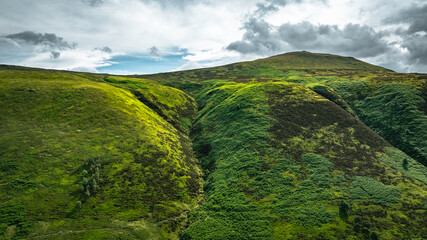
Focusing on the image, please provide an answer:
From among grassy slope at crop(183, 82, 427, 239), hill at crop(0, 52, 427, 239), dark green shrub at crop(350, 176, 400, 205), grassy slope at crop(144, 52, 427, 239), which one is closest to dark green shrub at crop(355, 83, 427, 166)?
hill at crop(0, 52, 427, 239)

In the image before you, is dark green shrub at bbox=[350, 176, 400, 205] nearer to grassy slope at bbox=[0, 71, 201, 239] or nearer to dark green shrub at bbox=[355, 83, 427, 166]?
dark green shrub at bbox=[355, 83, 427, 166]

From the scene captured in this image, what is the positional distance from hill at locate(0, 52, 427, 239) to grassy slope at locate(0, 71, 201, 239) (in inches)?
8.8

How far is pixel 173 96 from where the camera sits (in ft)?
374

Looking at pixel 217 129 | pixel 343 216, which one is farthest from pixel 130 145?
pixel 343 216

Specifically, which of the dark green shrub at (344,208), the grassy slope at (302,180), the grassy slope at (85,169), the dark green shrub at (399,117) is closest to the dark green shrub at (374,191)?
the grassy slope at (302,180)

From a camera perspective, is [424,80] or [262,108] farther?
[424,80]

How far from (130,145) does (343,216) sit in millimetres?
48761

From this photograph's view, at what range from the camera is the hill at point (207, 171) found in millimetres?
32969

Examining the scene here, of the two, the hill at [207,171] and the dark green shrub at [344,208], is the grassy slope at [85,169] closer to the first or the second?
the hill at [207,171]

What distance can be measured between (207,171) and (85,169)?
28.9 metres

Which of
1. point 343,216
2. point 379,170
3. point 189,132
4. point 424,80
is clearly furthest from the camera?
point 424,80

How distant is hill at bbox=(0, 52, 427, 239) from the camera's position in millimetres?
32969

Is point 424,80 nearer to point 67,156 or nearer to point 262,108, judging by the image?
point 262,108

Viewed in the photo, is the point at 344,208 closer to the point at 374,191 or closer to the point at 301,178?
the point at 301,178
